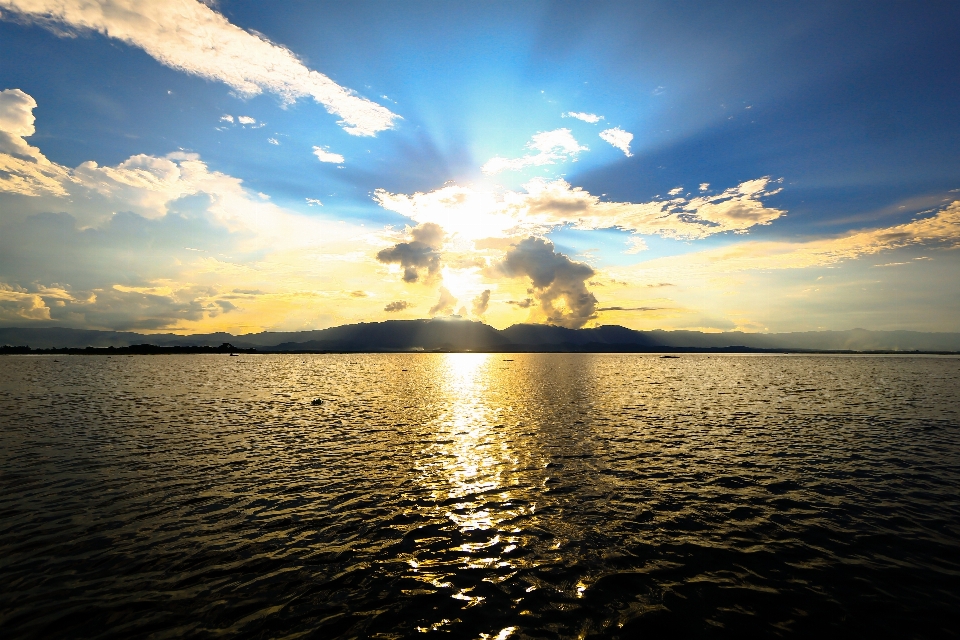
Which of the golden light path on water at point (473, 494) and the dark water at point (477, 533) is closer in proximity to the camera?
the dark water at point (477, 533)

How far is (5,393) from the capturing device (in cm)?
7556

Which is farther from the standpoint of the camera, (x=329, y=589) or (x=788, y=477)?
(x=788, y=477)

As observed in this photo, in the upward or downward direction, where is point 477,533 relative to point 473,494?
upward

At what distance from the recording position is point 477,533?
20.7 meters

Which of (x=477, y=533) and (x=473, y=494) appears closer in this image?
(x=477, y=533)

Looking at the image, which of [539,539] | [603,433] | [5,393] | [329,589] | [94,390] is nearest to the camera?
[329,589]

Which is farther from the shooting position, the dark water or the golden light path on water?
the golden light path on water

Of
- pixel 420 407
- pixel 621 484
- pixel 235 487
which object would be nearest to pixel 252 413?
pixel 420 407

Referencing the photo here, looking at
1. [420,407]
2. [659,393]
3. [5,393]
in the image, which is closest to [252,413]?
[420,407]

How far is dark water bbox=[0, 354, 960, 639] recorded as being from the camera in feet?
46.4

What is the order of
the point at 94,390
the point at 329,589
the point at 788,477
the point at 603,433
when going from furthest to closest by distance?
the point at 94,390
the point at 603,433
the point at 788,477
the point at 329,589

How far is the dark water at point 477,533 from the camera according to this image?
46.4ft

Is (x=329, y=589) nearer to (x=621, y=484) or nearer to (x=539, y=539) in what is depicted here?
(x=539, y=539)

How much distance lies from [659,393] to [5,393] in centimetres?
12110
